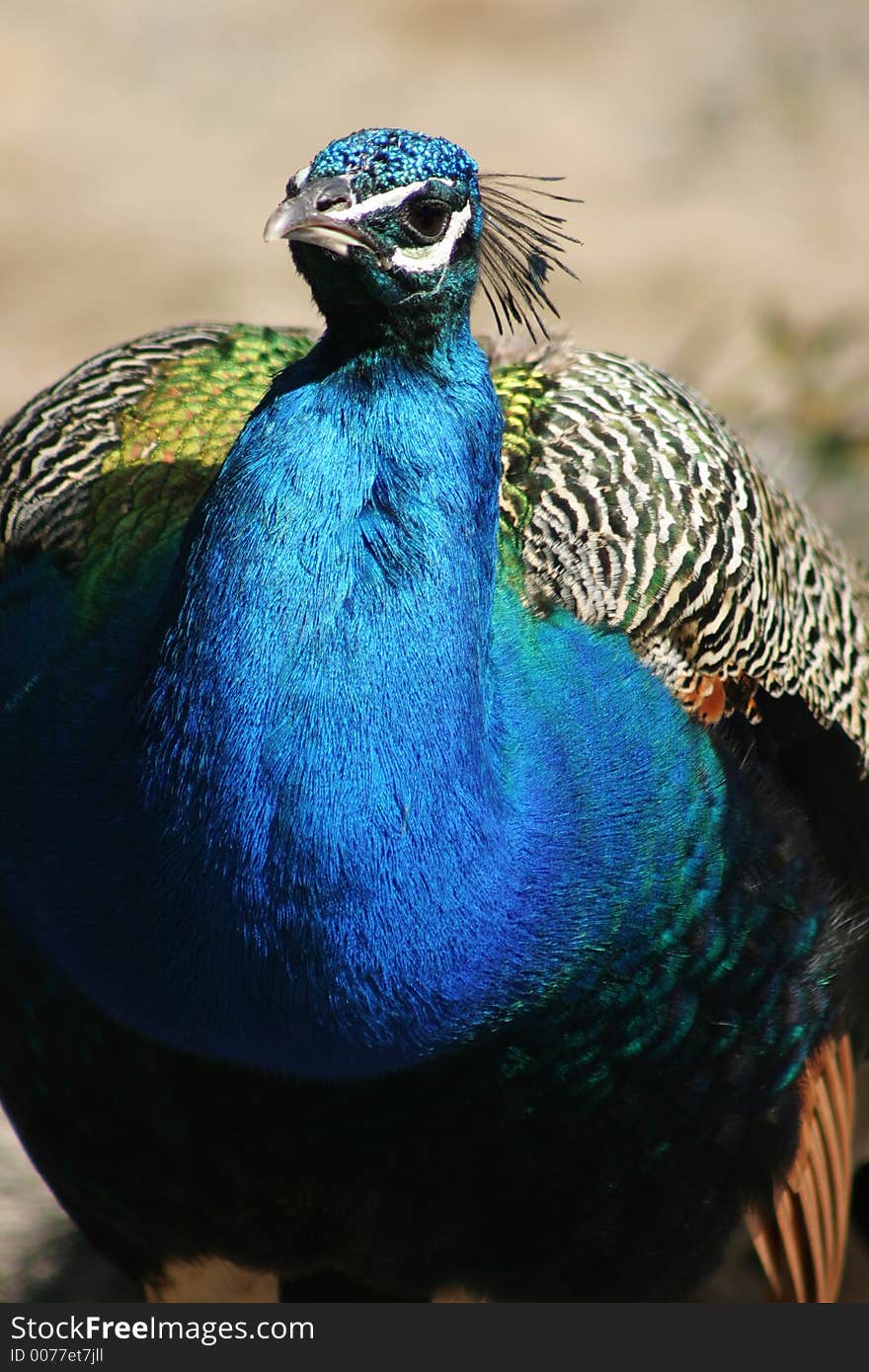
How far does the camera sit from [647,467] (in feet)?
8.58

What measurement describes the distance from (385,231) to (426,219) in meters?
0.08

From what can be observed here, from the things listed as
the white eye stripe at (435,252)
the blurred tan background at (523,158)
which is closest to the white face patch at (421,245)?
the white eye stripe at (435,252)

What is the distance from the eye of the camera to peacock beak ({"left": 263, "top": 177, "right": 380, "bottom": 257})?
1916 mm

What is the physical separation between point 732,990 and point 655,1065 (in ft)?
0.48

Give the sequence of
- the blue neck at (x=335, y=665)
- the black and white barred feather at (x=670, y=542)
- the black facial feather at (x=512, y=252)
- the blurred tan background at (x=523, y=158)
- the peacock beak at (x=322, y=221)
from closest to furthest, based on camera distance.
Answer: the peacock beak at (x=322, y=221) < the blue neck at (x=335, y=665) < the black facial feather at (x=512, y=252) < the black and white barred feather at (x=670, y=542) < the blurred tan background at (x=523, y=158)

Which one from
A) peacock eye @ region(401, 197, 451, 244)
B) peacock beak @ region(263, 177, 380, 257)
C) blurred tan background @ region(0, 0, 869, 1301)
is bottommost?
peacock beak @ region(263, 177, 380, 257)

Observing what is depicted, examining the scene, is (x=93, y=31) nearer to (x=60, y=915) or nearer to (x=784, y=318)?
(x=784, y=318)

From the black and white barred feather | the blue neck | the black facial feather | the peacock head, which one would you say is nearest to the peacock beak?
the peacock head

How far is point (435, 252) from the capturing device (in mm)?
2027

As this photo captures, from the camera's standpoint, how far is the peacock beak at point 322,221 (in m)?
1.92

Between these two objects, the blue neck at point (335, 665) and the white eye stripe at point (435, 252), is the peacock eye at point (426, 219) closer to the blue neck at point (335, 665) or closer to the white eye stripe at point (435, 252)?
the white eye stripe at point (435, 252)

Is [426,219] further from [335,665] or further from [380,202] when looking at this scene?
[335,665]

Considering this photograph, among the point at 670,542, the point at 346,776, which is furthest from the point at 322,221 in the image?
the point at 670,542

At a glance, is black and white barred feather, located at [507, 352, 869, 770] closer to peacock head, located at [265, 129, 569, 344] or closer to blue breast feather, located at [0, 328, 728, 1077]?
blue breast feather, located at [0, 328, 728, 1077]
